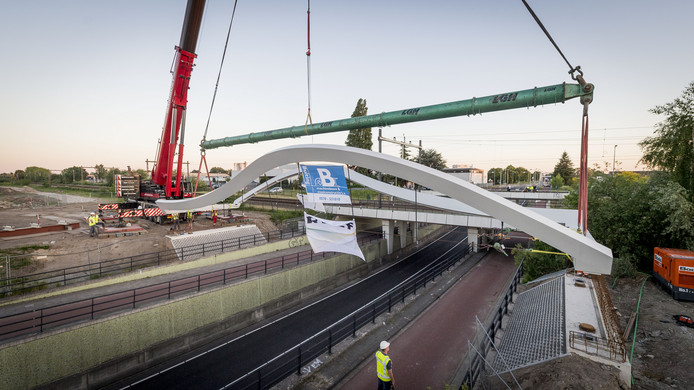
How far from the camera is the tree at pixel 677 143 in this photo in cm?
1254

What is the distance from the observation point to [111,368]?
8.17 m

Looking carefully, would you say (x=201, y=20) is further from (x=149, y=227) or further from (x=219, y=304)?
(x=149, y=227)

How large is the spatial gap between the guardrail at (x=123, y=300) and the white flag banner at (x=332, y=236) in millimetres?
5289

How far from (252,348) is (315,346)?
123 inches

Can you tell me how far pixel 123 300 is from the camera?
10.0 metres

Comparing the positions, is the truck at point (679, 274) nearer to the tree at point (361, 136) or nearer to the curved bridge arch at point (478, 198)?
the curved bridge arch at point (478, 198)

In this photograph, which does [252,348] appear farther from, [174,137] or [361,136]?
[361,136]

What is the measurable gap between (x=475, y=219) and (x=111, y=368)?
19.5 metres

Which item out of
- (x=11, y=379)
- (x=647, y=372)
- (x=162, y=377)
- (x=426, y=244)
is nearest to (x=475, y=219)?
(x=426, y=244)

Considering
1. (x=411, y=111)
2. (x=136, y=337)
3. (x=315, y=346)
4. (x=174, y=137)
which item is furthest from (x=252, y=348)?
(x=174, y=137)

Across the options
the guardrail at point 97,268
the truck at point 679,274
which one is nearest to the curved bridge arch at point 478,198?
the truck at point 679,274

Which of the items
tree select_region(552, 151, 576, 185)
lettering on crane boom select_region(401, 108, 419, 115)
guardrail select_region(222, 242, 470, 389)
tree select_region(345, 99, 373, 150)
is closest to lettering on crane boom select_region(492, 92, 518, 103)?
lettering on crane boom select_region(401, 108, 419, 115)

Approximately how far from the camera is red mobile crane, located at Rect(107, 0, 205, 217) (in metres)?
12.6

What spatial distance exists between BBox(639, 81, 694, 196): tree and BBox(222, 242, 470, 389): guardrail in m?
11.5
